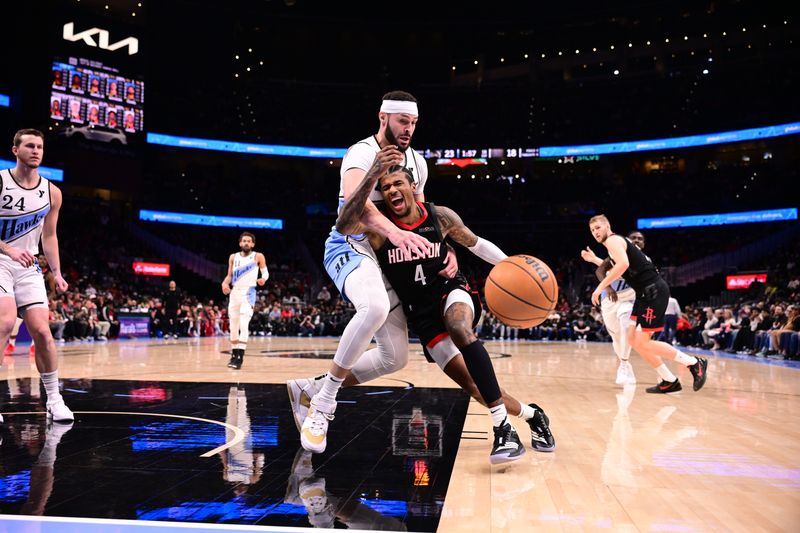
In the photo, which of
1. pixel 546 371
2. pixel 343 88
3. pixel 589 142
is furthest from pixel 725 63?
pixel 546 371

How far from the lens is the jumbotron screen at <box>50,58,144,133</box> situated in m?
28.8

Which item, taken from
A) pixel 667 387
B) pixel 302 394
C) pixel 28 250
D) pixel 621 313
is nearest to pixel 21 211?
pixel 28 250

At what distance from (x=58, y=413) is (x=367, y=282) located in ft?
8.71

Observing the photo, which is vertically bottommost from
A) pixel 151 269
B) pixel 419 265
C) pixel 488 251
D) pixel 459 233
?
pixel 419 265

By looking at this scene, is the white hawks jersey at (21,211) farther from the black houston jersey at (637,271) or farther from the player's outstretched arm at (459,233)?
the black houston jersey at (637,271)

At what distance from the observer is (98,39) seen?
98.5ft

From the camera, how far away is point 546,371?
1030 cm

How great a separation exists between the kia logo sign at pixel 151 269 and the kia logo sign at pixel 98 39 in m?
9.69

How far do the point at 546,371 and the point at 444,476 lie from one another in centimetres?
723

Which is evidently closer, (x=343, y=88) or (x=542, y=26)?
→ (x=542, y=26)

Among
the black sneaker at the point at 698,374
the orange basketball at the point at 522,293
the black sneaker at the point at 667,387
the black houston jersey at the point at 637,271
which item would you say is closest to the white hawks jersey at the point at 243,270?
the black houston jersey at the point at 637,271

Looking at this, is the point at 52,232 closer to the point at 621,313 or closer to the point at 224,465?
the point at 224,465

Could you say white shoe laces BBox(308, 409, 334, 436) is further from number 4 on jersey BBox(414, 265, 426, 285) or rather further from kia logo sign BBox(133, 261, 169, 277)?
kia logo sign BBox(133, 261, 169, 277)

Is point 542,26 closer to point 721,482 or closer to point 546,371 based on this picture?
point 546,371
